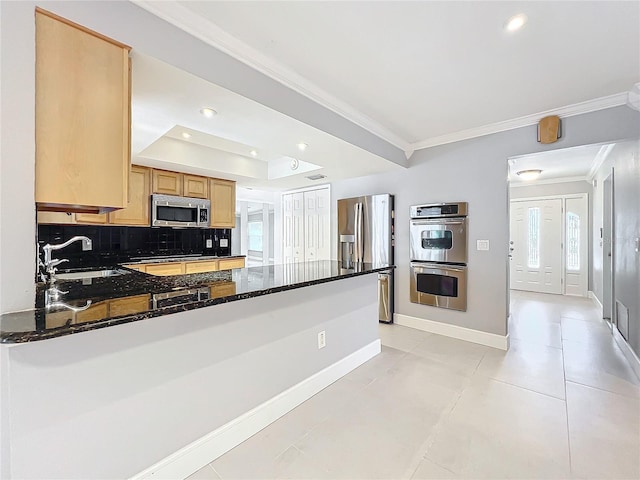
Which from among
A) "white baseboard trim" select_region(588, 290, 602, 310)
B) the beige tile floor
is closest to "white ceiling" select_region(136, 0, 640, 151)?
the beige tile floor

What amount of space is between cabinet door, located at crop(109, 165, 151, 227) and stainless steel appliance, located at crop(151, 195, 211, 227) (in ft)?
0.32

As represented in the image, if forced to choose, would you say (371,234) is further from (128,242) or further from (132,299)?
(128,242)

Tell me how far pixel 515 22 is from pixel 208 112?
2.10 meters

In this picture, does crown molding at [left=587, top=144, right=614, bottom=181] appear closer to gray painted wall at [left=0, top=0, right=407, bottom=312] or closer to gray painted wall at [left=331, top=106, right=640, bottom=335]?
gray painted wall at [left=331, top=106, right=640, bottom=335]

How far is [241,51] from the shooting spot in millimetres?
1880

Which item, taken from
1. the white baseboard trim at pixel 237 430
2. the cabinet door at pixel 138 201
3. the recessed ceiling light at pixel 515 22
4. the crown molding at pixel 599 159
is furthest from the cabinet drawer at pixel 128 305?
the crown molding at pixel 599 159

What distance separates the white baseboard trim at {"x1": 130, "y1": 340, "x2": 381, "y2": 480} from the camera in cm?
146

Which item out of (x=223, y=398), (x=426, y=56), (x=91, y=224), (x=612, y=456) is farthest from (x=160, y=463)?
(x=91, y=224)

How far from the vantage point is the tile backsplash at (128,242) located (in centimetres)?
361

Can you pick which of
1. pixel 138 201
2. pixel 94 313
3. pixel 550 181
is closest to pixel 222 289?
pixel 94 313

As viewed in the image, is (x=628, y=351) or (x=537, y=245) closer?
(x=628, y=351)

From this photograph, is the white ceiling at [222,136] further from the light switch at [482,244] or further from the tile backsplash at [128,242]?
the light switch at [482,244]

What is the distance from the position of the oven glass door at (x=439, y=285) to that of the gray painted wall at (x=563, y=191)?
14.0 feet

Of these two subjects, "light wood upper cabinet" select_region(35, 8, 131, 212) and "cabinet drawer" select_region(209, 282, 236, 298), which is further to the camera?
"cabinet drawer" select_region(209, 282, 236, 298)
